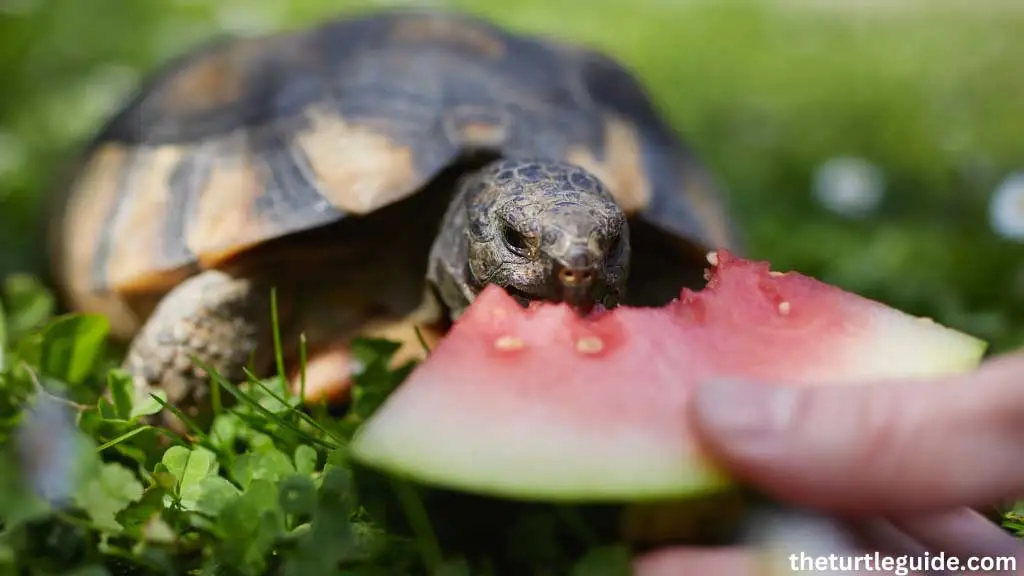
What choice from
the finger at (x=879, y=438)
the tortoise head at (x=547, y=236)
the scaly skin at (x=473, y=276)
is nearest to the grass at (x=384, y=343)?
the scaly skin at (x=473, y=276)

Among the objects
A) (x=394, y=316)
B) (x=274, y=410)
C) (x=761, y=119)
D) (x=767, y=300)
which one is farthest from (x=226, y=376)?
(x=761, y=119)

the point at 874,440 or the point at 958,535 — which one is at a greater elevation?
the point at 874,440

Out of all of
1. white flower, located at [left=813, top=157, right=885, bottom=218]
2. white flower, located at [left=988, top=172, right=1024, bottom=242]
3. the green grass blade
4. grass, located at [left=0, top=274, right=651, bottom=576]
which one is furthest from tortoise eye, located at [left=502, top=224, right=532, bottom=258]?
white flower, located at [left=813, top=157, right=885, bottom=218]

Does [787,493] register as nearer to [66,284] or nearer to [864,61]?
[66,284]

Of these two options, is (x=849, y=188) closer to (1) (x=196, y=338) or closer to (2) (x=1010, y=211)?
(2) (x=1010, y=211)

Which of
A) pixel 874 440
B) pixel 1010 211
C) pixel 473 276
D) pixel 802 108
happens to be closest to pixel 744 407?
pixel 874 440

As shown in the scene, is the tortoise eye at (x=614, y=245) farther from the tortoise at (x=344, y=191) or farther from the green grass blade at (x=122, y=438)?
the green grass blade at (x=122, y=438)

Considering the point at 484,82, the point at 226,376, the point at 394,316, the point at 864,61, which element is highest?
the point at 864,61

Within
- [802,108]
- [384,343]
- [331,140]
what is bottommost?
[384,343]
